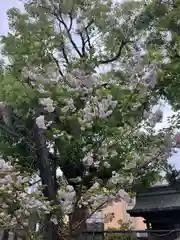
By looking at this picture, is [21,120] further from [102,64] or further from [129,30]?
[129,30]

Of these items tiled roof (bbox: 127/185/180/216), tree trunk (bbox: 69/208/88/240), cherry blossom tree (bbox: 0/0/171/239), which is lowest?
tree trunk (bbox: 69/208/88/240)

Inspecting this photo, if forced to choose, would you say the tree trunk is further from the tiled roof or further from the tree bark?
the tiled roof

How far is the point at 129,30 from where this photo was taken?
651cm

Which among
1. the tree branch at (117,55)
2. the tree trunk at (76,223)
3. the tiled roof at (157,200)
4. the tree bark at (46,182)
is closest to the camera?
the tree trunk at (76,223)

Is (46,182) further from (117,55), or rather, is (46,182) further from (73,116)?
(117,55)

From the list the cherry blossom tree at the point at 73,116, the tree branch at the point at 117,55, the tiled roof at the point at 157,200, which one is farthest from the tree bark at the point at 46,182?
the tree branch at the point at 117,55

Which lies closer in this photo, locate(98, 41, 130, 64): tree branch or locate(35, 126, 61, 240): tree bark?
locate(35, 126, 61, 240): tree bark

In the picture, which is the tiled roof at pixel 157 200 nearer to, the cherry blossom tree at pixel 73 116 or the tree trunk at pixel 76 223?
the cherry blossom tree at pixel 73 116

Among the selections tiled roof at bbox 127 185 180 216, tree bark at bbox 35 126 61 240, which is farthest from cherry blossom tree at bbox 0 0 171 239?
tiled roof at bbox 127 185 180 216

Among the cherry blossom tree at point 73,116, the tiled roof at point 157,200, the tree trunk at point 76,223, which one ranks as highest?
the cherry blossom tree at point 73,116

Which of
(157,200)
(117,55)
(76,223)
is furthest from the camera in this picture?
(117,55)

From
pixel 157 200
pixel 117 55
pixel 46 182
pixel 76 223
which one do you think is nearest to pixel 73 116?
pixel 46 182

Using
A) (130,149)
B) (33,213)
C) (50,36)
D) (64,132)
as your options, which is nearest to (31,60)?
(50,36)

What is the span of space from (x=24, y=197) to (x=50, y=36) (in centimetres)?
334
